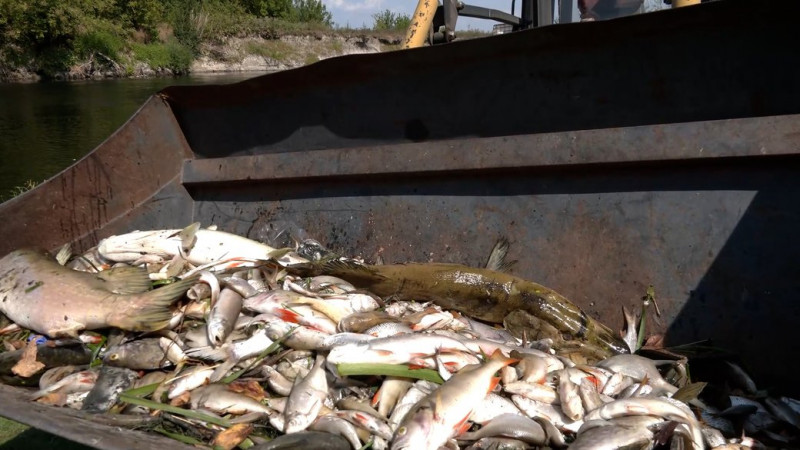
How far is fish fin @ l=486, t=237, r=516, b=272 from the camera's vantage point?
3.40 meters

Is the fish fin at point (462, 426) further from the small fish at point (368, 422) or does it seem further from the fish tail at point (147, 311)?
the fish tail at point (147, 311)

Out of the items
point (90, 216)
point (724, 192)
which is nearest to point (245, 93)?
point (90, 216)

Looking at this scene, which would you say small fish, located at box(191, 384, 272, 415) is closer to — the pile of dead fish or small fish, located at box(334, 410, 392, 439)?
the pile of dead fish

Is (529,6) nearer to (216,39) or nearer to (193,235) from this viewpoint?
(193,235)

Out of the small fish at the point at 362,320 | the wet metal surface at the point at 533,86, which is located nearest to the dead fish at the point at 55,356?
the small fish at the point at 362,320

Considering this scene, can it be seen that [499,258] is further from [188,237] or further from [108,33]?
[108,33]

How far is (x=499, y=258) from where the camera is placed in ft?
11.2

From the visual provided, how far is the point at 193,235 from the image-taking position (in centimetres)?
399

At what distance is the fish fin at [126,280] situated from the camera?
3.45 m

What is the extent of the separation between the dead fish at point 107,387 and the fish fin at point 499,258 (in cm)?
176

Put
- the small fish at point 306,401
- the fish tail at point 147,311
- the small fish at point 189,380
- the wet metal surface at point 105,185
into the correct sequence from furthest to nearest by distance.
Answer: the wet metal surface at point 105,185 < the fish tail at point 147,311 < the small fish at point 189,380 < the small fish at point 306,401

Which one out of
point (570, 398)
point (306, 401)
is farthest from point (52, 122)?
point (570, 398)

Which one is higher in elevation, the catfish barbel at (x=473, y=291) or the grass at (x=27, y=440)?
the catfish barbel at (x=473, y=291)

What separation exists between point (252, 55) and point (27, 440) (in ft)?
124
